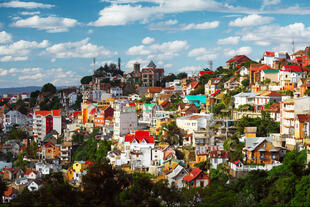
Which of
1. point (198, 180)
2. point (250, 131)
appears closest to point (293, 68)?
point (250, 131)

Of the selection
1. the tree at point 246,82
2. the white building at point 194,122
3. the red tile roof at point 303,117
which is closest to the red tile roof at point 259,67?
the tree at point 246,82

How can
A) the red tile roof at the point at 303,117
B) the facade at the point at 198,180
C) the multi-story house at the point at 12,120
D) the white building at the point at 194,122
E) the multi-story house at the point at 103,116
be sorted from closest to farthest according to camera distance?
the red tile roof at the point at 303,117 → the facade at the point at 198,180 → the white building at the point at 194,122 → the multi-story house at the point at 103,116 → the multi-story house at the point at 12,120

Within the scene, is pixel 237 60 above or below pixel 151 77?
above

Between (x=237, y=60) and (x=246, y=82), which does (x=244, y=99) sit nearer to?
(x=246, y=82)

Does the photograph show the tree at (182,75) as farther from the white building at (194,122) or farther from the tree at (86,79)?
the white building at (194,122)

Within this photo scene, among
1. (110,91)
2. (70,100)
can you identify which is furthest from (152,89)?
(70,100)

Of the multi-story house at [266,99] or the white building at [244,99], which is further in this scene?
the white building at [244,99]

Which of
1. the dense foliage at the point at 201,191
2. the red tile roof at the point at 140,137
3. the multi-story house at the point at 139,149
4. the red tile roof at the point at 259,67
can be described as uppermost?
the red tile roof at the point at 259,67

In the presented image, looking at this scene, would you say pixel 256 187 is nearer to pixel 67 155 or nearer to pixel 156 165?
pixel 156 165
